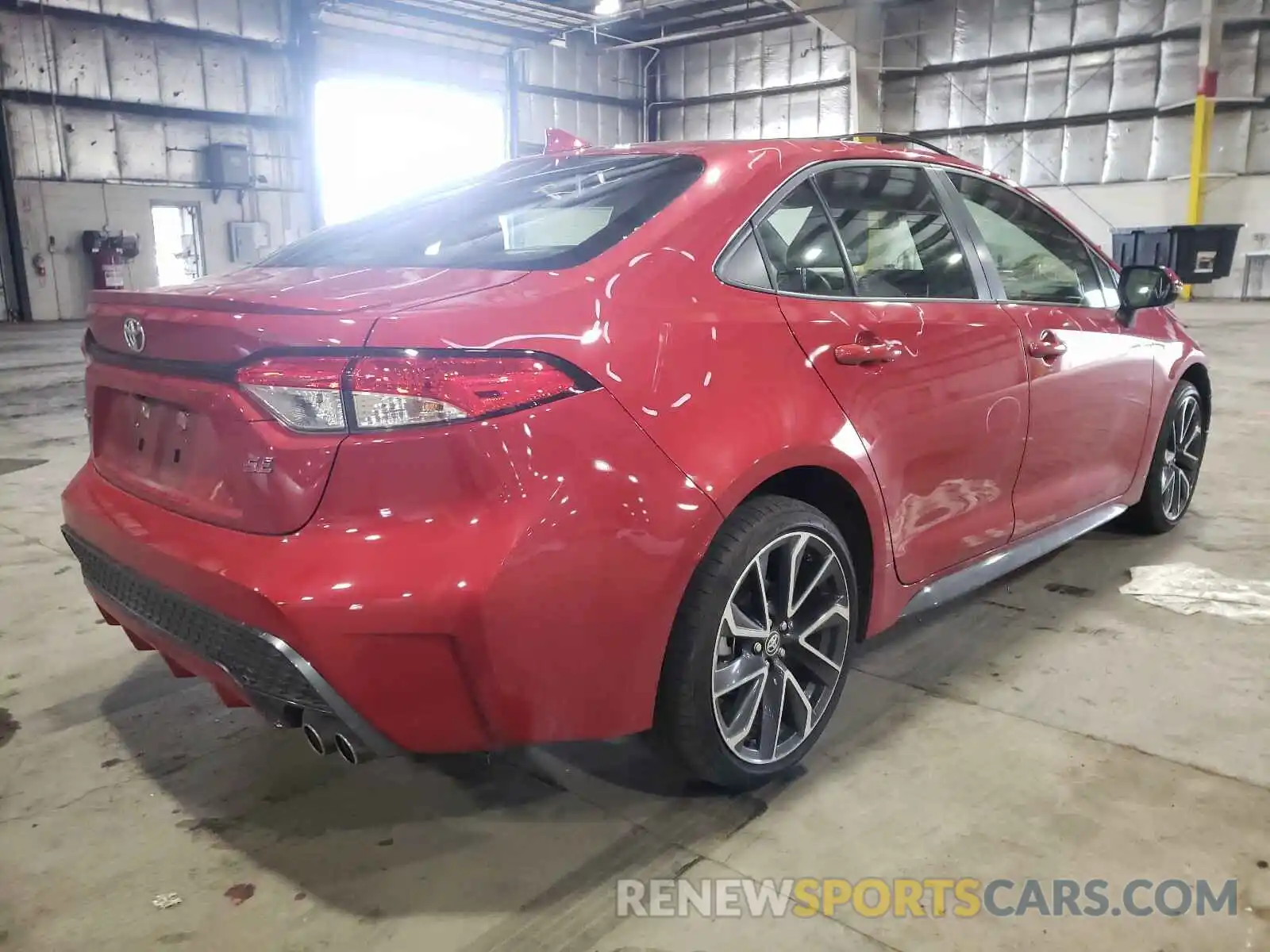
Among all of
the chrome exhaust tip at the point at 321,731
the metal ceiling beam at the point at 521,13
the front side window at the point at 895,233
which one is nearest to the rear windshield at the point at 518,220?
the front side window at the point at 895,233

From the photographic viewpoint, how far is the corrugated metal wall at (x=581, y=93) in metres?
20.0

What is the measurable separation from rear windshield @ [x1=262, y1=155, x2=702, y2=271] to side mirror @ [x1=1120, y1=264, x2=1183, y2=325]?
6.03ft

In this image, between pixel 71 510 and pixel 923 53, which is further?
pixel 923 53

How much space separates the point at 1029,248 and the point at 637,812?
2063mm

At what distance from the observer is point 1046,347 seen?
271 centimetres

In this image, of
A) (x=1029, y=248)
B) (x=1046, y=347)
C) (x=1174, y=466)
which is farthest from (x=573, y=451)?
(x=1174, y=466)

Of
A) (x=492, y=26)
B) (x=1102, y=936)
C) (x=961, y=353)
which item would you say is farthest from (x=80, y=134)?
(x=1102, y=936)

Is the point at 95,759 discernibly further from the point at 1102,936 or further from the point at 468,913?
the point at 1102,936

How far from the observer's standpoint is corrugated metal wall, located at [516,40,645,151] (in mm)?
19984

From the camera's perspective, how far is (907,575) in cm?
236

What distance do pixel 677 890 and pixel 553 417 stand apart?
2.87ft

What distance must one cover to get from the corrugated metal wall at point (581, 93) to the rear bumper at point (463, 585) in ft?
62.3

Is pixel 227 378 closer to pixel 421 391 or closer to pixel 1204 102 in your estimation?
pixel 421 391

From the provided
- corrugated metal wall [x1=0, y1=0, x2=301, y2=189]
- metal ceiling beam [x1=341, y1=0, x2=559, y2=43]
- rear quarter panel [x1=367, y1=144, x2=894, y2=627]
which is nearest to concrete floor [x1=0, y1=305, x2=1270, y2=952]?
rear quarter panel [x1=367, y1=144, x2=894, y2=627]
